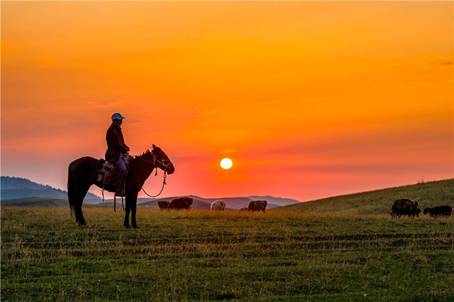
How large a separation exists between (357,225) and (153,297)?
17331 mm

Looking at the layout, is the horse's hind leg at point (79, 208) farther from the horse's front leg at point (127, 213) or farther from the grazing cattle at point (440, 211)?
the grazing cattle at point (440, 211)

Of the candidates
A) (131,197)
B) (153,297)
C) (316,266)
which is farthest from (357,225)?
(153,297)

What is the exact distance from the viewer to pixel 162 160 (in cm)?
2845

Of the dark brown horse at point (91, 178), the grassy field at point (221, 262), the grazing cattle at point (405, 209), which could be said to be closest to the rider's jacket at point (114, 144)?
the dark brown horse at point (91, 178)

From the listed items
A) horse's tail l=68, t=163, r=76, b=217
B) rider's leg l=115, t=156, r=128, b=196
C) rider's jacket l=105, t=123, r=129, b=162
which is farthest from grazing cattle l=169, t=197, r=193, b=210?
rider's jacket l=105, t=123, r=129, b=162

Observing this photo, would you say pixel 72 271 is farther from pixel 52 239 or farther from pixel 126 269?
pixel 52 239

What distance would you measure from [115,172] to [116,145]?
1154 mm

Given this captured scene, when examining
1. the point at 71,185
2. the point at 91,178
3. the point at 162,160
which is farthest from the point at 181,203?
the point at 91,178

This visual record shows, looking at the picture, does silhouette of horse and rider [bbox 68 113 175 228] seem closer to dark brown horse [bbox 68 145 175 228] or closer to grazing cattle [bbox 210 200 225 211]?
dark brown horse [bbox 68 145 175 228]

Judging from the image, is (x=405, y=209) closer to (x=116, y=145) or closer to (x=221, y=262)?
(x=116, y=145)

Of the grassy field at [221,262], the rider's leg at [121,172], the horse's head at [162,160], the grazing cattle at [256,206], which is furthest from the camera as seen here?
the grazing cattle at [256,206]

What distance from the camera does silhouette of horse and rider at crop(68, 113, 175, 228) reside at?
26328mm

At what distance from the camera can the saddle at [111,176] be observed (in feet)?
87.5

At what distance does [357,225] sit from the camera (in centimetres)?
3002
